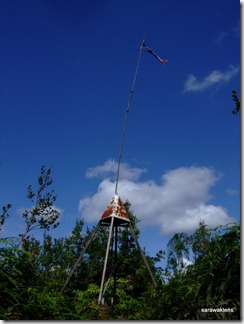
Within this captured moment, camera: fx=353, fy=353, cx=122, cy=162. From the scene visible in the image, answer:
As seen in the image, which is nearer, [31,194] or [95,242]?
[95,242]

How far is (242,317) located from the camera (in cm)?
262

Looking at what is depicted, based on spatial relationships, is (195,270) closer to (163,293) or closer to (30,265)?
(163,293)

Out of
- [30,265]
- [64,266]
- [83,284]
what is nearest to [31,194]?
[64,266]

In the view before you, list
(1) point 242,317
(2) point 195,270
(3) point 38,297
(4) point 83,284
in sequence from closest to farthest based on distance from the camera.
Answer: (1) point 242,317 < (3) point 38,297 < (2) point 195,270 < (4) point 83,284

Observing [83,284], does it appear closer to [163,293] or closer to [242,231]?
[163,293]

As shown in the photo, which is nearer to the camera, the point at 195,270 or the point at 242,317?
the point at 242,317

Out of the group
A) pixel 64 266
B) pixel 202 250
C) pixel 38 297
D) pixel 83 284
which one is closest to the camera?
pixel 38 297

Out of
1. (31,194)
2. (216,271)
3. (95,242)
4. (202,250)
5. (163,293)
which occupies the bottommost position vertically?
(163,293)

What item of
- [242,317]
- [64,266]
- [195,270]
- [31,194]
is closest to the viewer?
[242,317]

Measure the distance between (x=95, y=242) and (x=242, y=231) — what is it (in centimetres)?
1018

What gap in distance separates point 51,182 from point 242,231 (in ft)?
51.8

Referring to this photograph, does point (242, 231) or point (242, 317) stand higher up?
point (242, 231)

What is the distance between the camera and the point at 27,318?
2.73m

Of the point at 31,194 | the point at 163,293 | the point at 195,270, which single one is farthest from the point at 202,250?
the point at 31,194
